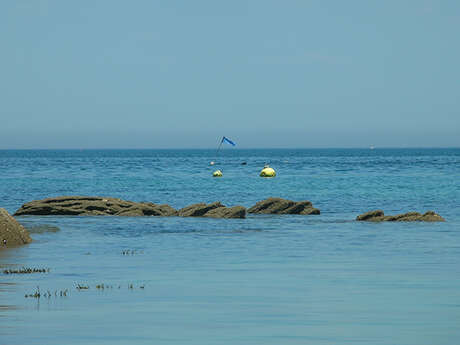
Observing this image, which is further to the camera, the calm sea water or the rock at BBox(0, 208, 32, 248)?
the rock at BBox(0, 208, 32, 248)

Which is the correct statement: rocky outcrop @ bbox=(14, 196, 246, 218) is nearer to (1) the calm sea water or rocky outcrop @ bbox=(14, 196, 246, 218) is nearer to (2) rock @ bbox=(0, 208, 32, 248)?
(1) the calm sea water

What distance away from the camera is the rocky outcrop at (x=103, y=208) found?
45844 millimetres

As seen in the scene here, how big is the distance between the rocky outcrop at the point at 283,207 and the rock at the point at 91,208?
15.2ft

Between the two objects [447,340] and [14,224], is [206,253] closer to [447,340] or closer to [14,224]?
[14,224]

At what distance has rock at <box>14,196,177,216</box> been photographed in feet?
153

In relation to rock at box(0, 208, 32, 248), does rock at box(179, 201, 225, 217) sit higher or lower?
lower

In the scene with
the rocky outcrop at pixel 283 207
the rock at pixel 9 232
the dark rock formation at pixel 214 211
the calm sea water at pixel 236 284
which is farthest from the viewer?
the rocky outcrop at pixel 283 207

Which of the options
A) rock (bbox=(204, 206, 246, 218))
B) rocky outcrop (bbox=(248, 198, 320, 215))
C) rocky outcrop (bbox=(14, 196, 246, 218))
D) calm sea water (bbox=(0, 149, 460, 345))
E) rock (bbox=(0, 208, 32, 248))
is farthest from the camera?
rocky outcrop (bbox=(248, 198, 320, 215))

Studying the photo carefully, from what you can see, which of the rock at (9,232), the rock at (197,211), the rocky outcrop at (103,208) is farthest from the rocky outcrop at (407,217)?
the rock at (9,232)

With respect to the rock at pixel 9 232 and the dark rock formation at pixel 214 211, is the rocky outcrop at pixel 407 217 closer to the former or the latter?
the dark rock formation at pixel 214 211

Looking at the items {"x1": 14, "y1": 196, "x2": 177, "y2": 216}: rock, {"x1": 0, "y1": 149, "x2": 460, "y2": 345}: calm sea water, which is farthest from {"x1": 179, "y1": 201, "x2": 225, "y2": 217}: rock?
{"x1": 0, "y1": 149, "x2": 460, "y2": 345}: calm sea water

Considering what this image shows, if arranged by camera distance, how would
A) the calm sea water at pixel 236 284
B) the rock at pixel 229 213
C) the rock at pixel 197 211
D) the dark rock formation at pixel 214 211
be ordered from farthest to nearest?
1. the rock at pixel 197 211
2. the dark rock formation at pixel 214 211
3. the rock at pixel 229 213
4. the calm sea water at pixel 236 284

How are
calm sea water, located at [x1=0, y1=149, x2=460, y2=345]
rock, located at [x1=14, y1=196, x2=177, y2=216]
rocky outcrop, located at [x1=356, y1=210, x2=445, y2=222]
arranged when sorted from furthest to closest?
rock, located at [x1=14, y1=196, x2=177, y2=216] < rocky outcrop, located at [x1=356, y1=210, x2=445, y2=222] < calm sea water, located at [x1=0, y1=149, x2=460, y2=345]

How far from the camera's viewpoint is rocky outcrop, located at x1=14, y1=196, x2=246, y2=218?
150ft
